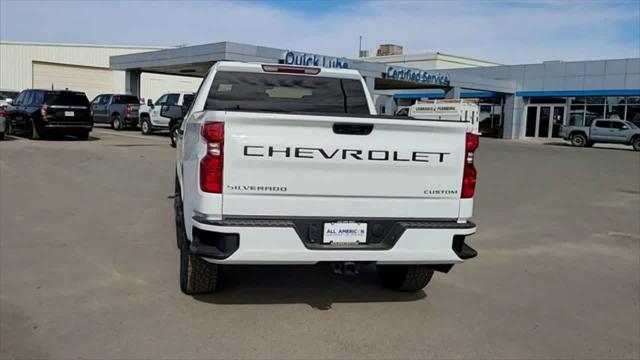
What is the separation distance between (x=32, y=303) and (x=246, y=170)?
2321 mm

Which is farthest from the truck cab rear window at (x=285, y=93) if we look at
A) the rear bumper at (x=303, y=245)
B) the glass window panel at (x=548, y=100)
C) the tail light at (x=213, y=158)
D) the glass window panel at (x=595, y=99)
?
the glass window panel at (x=548, y=100)

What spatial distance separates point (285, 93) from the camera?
6.43m

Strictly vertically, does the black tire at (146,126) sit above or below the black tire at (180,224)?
above

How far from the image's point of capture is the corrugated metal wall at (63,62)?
159 feet

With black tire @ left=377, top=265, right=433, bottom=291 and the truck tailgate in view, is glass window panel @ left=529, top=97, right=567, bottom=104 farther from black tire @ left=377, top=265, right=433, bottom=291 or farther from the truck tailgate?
the truck tailgate

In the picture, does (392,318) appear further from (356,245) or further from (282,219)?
(282,219)

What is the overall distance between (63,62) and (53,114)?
33.5m

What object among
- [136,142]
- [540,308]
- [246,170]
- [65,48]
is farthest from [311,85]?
[65,48]

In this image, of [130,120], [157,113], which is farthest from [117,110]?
[157,113]

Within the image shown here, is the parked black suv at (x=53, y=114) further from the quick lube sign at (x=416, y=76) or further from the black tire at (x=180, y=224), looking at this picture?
the quick lube sign at (x=416, y=76)

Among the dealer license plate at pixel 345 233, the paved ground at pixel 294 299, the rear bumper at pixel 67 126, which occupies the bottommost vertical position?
the paved ground at pixel 294 299

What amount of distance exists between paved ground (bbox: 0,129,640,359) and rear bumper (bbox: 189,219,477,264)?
0.57 metres

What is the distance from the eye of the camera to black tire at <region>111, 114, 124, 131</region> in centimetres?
2902

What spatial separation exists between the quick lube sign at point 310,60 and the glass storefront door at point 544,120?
18.9 m
